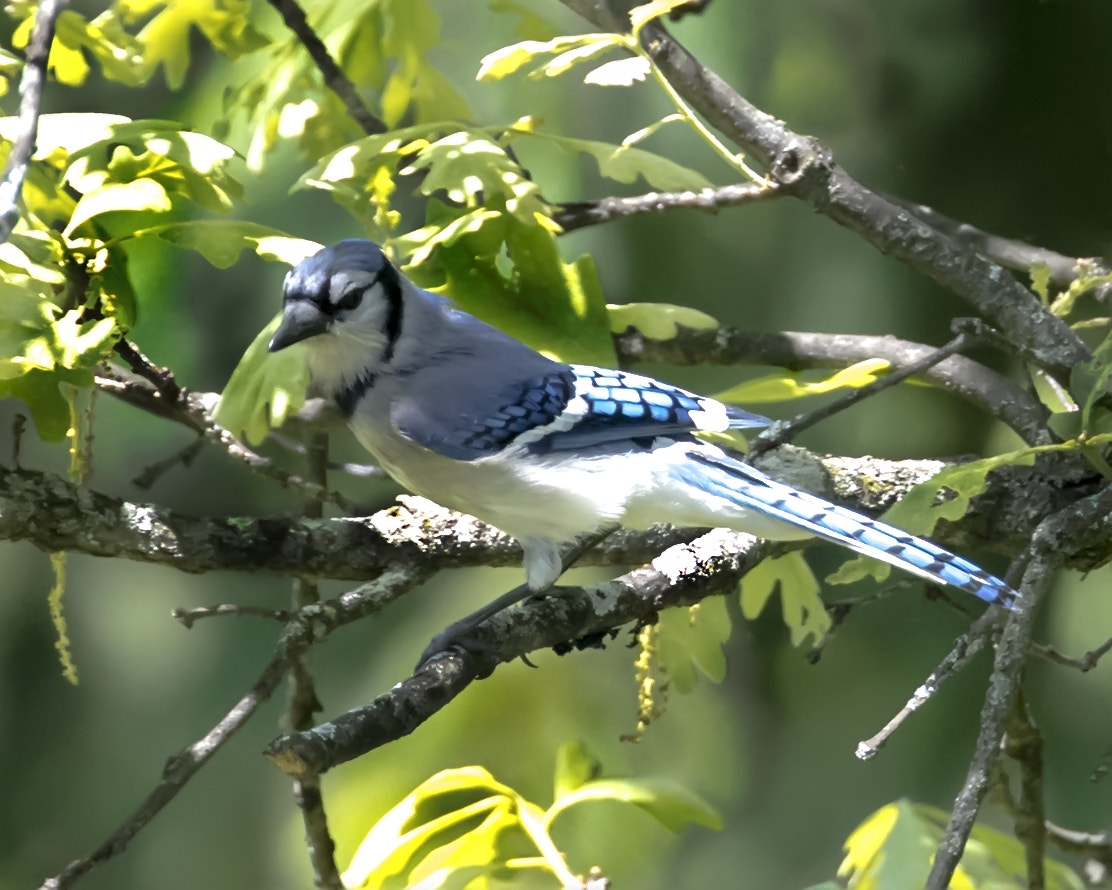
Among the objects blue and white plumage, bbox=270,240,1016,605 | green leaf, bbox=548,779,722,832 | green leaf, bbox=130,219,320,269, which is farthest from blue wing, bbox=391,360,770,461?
green leaf, bbox=548,779,722,832

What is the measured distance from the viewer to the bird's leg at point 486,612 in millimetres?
537

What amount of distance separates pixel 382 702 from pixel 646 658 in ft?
0.85

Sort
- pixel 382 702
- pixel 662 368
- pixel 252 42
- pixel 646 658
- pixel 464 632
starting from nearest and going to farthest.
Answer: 1. pixel 382 702
2. pixel 464 632
3. pixel 646 658
4. pixel 252 42
5. pixel 662 368

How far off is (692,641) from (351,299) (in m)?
0.32

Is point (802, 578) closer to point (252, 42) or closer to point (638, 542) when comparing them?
point (638, 542)

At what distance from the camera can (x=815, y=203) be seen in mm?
638

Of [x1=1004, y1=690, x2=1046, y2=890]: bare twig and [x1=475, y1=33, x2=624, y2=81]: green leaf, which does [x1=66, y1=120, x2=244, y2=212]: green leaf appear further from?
[x1=1004, y1=690, x2=1046, y2=890]: bare twig

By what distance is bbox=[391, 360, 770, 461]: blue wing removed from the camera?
1.98ft

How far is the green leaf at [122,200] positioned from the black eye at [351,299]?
0.10 meters

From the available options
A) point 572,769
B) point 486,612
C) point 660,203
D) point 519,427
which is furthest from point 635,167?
point 572,769

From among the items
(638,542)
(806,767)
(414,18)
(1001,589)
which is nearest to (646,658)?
(638,542)

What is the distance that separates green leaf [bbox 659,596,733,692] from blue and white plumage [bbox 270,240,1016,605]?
4.6 inches

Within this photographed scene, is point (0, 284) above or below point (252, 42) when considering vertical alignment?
below

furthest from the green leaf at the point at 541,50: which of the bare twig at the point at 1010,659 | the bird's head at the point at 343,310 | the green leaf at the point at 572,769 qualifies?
the green leaf at the point at 572,769
